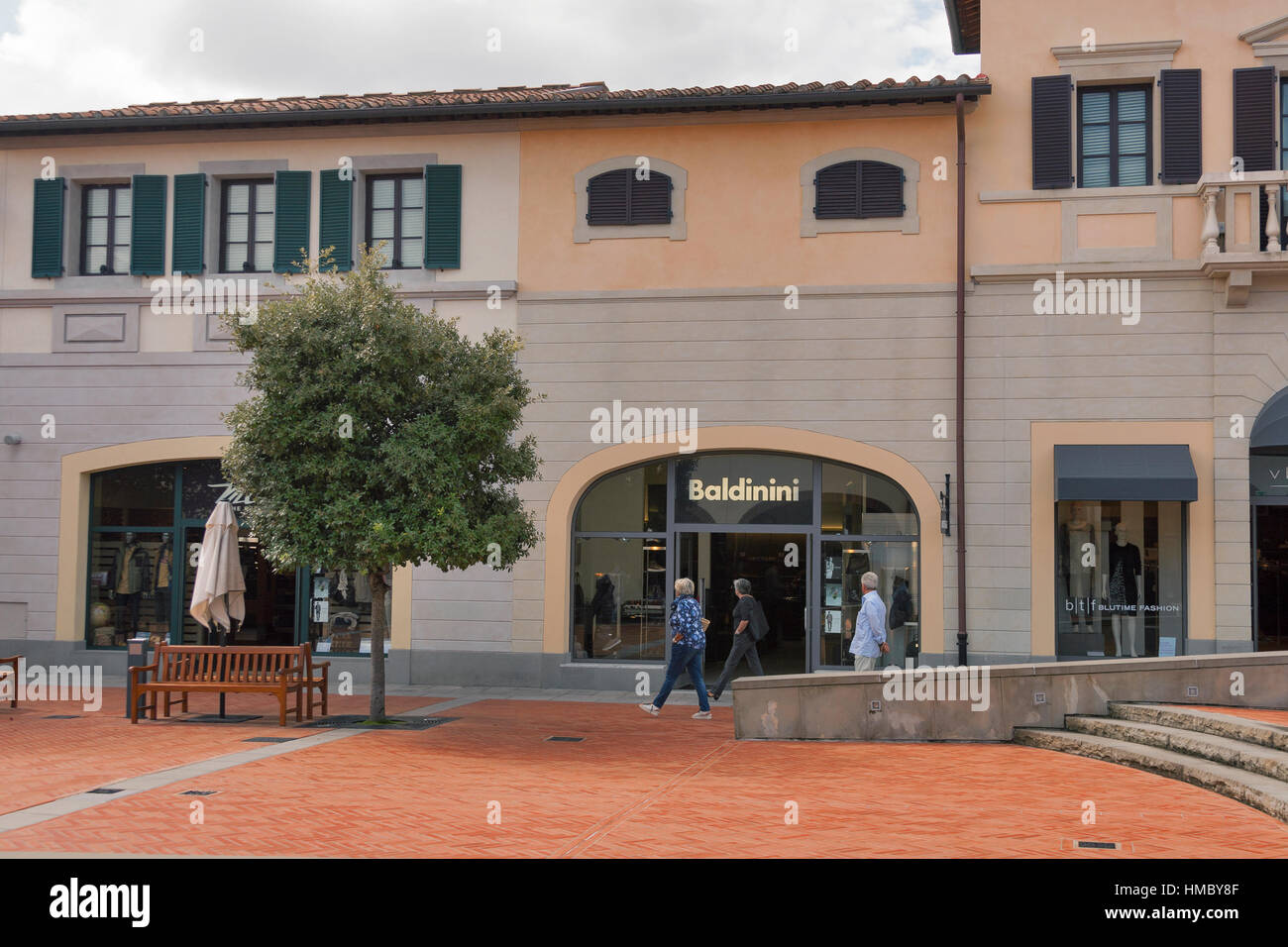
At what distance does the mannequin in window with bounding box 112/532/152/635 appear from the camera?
58.6 feet

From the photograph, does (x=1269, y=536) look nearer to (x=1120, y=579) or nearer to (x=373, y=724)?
(x=1120, y=579)

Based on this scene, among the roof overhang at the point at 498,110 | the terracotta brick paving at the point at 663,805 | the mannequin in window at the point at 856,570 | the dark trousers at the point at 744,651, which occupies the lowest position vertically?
the terracotta brick paving at the point at 663,805

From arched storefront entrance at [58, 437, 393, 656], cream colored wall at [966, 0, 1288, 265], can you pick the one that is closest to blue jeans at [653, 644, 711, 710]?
arched storefront entrance at [58, 437, 393, 656]

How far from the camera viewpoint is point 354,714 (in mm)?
13914

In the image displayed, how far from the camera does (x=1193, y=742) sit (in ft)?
33.0

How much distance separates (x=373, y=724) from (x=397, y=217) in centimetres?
796

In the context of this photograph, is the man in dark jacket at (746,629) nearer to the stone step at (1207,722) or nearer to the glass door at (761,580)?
the glass door at (761,580)

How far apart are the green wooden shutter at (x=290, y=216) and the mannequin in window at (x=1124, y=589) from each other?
12.0m

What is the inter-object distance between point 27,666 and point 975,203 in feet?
49.1

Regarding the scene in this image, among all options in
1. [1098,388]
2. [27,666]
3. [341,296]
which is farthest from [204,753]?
[1098,388]

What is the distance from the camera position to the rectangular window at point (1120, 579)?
50.4 feet

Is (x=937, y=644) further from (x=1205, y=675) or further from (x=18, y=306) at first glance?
(x=18, y=306)

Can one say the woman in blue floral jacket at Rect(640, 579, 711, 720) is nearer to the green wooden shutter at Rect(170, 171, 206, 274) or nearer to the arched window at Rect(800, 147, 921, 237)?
the arched window at Rect(800, 147, 921, 237)

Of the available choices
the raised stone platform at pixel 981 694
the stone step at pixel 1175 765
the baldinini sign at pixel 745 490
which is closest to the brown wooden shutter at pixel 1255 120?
the raised stone platform at pixel 981 694
